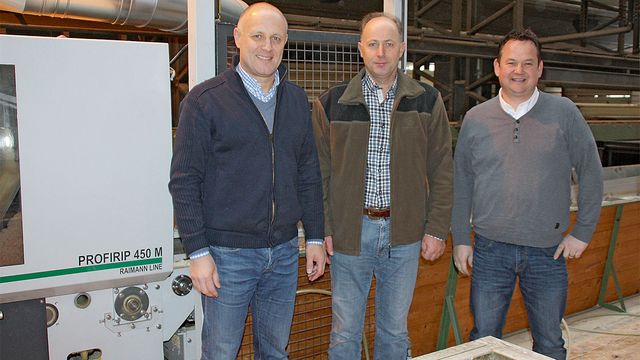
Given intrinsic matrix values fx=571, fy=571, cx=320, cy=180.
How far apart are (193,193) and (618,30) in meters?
4.48

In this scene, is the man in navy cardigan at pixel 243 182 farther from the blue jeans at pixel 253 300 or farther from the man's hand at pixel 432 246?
the man's hand at pixel 432 246

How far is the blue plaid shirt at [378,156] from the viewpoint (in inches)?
71.4

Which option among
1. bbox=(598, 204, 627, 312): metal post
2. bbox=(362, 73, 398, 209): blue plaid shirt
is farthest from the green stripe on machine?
bbox=(598, 204, 627, 312): metal post

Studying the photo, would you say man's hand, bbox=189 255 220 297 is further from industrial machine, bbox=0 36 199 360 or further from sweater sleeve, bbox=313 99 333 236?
sweater sleeve, bbox=313 99 333 236

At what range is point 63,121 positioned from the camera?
1539mm

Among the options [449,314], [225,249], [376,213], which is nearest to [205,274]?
[225,249]

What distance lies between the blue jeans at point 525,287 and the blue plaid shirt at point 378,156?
1.45ft

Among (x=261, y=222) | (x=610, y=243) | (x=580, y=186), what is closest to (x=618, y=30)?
(x=610, y=243)

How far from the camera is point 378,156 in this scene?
1814 millimetres

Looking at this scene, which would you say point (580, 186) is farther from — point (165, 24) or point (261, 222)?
point (165, 24)

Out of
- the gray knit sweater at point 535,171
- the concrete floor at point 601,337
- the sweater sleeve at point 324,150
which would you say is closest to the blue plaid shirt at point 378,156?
the sweater sleeve at point 324,150

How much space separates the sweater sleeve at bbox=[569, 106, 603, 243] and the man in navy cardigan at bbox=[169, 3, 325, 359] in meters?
0.90

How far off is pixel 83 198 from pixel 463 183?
1236 millimetres

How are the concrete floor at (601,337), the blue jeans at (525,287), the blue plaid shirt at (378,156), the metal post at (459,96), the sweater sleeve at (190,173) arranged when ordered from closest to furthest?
the sweater sleeve at (190,173), the blue plaid shirt at (378,156), the blue jeans at (525,287), the concrete floor at (601,337), the metal post at (459,96)
